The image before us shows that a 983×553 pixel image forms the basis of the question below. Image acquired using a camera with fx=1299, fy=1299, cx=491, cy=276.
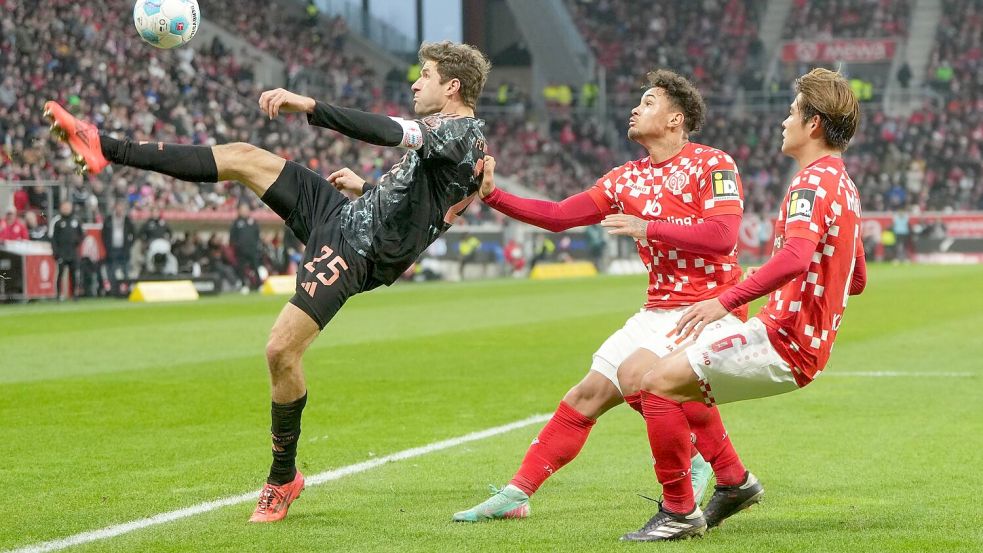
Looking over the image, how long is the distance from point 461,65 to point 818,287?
79.0 inches

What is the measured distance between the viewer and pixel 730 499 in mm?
5969

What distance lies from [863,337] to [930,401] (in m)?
6.23

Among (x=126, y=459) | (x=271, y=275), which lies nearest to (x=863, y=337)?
(x=126, y=459)

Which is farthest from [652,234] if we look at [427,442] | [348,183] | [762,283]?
[427,442]

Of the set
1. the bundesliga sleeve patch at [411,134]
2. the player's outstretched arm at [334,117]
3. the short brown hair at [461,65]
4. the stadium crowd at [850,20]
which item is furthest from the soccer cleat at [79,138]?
the stadium crowd at [850,20]

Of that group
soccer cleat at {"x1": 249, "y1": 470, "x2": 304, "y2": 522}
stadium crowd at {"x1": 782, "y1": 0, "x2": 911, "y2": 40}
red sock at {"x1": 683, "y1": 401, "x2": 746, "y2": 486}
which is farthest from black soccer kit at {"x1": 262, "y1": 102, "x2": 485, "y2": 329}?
stadium crowd at {"x1": 782, "y1": 0, "x2": 911, "y2": 40}

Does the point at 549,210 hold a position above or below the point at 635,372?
above

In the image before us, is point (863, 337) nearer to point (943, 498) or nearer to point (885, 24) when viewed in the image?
point (943, 498)

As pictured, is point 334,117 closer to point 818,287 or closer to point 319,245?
point 319,245

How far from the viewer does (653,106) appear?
6406 mm

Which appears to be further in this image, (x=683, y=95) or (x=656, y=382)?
(x=683, y=95)

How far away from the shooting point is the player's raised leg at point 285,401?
586 centimetres

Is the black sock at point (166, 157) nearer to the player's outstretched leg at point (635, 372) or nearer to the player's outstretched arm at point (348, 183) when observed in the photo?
the player's outstretched arm at point (348, 183)

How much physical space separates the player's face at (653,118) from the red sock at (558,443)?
138cm
